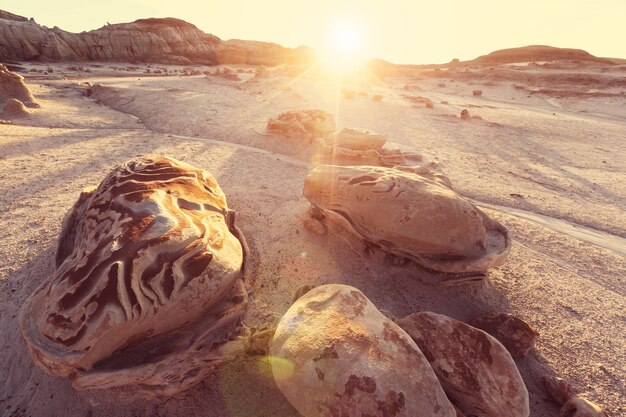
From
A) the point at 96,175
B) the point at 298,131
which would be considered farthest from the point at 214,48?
the point at 96,175

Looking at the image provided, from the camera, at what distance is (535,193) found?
4.89 metres

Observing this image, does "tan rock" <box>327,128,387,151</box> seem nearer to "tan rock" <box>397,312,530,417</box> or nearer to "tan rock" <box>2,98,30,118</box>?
"tan rock" <box>397,312,530,417</box>

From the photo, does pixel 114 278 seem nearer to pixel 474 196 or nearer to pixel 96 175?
pixel 96 175

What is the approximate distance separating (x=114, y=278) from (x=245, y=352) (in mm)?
802

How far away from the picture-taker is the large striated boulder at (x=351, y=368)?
1.38m

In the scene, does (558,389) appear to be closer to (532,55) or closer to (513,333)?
(513,333)

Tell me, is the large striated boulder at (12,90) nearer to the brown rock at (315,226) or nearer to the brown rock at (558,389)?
the brown rock at (315,226)

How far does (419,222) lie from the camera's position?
2.50 m

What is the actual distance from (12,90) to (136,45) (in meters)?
22.8

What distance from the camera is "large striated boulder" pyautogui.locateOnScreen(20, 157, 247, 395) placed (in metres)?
1.52

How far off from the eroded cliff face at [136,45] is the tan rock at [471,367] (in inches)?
1104

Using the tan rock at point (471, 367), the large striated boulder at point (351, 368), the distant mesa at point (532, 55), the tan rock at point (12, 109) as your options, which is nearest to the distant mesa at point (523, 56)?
the distant mesa at point (532, 55)

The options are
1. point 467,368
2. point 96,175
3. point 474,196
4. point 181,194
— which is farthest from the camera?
point 474,196

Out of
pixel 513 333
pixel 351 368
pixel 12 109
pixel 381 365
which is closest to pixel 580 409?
pixel 513 333
